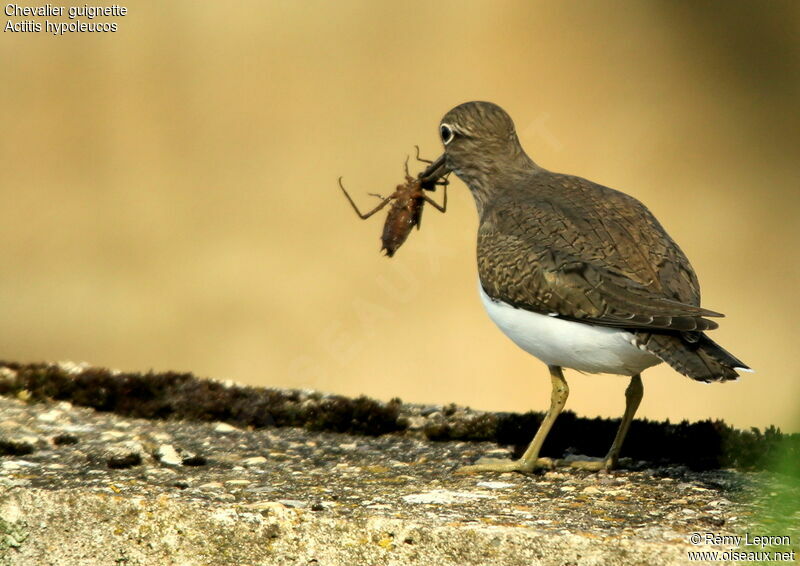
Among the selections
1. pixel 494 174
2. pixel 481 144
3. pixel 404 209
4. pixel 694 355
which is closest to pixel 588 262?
pixel 694 355

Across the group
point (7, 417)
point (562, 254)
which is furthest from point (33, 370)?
point (562, 254)

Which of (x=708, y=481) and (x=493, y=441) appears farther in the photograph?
(x=493, y=441)

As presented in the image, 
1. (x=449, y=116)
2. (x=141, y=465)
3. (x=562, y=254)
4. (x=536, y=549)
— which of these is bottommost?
(x=536, y=549)

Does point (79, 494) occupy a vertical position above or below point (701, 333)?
below

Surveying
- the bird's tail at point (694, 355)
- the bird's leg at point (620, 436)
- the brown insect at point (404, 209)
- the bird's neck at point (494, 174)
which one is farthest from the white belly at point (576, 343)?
the brown insect at point (404, 209)

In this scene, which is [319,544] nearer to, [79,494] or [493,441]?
[79,494]

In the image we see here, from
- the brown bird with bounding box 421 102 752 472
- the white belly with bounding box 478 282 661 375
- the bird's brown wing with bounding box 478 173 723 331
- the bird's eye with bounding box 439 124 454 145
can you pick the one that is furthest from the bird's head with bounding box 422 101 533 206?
the white belly with bounding box 478 282 661 375
